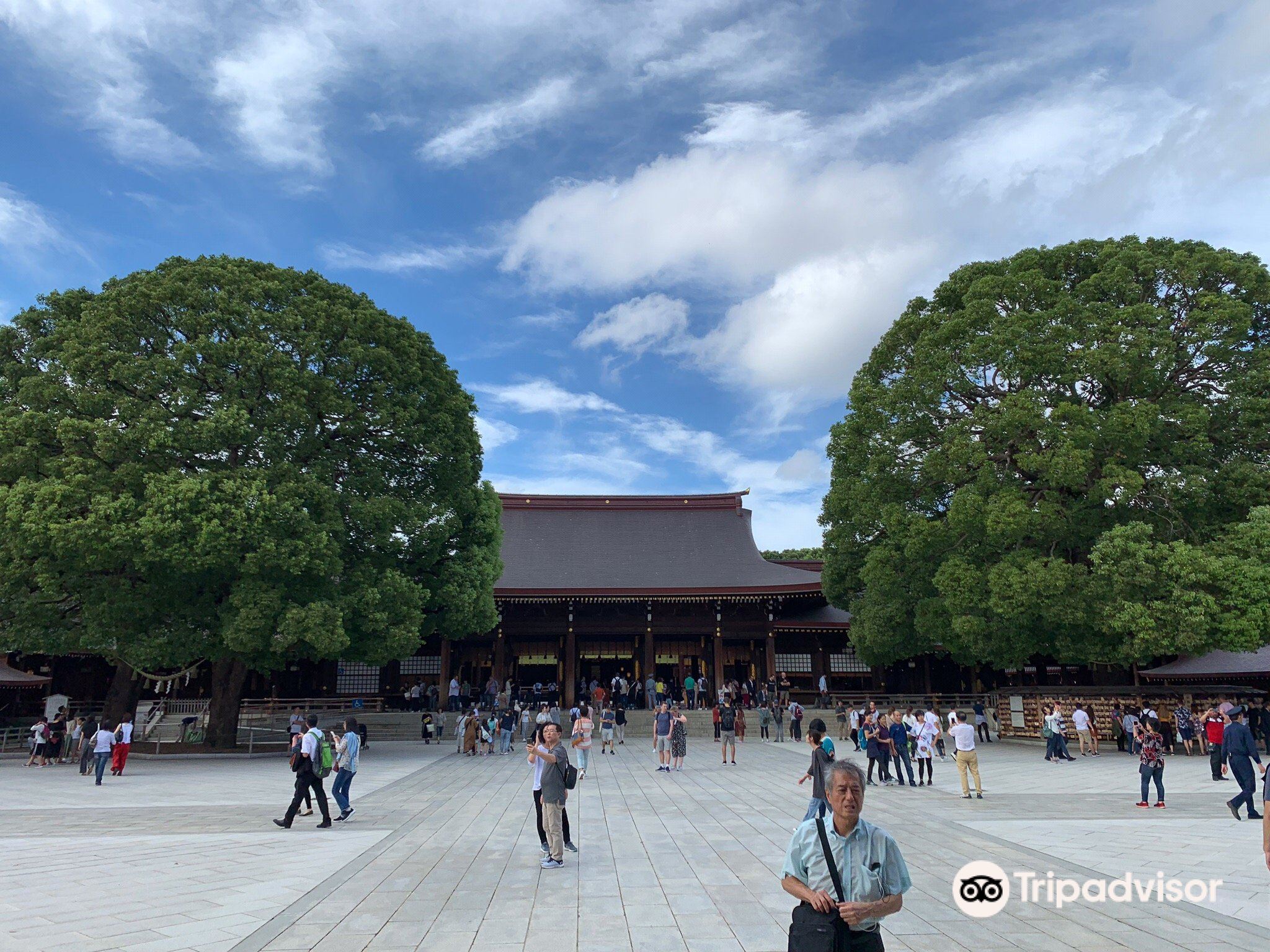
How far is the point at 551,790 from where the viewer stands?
802 cm

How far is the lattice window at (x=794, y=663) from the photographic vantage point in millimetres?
32938

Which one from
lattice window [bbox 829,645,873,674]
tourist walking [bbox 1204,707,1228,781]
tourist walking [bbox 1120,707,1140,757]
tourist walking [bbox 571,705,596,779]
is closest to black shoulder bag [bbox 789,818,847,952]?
tourist walking [bbox 571,705,596,779]

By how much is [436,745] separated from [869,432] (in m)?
16.8

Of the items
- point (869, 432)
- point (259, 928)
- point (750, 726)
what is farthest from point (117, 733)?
point (869, 432)

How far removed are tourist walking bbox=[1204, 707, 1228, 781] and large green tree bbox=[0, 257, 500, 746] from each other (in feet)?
58.1

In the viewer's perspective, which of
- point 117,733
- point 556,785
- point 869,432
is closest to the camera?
point 556,785

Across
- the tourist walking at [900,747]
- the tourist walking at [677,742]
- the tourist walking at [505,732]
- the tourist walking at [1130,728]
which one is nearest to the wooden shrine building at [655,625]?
the tourist walking at [505,732]

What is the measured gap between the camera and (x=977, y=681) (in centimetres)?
3159

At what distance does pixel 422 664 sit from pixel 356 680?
255 cm

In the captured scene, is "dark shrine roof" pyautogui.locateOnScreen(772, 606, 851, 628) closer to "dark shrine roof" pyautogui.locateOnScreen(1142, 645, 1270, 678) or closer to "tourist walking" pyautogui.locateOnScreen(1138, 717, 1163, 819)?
"dark shrine roof" pyautogui.locateOnScreen(1142, 645, 1270, 678)

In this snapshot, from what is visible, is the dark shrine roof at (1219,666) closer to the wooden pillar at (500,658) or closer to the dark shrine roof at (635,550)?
the dark shrine roof at (635,550)

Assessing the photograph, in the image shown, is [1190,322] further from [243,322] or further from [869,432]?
[243,322]

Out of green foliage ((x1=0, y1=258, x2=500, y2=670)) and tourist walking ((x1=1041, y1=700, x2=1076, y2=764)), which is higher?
green foliage ((x1=0, y1=258, x2=500, y2=670))

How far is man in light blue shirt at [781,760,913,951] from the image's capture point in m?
3.20
